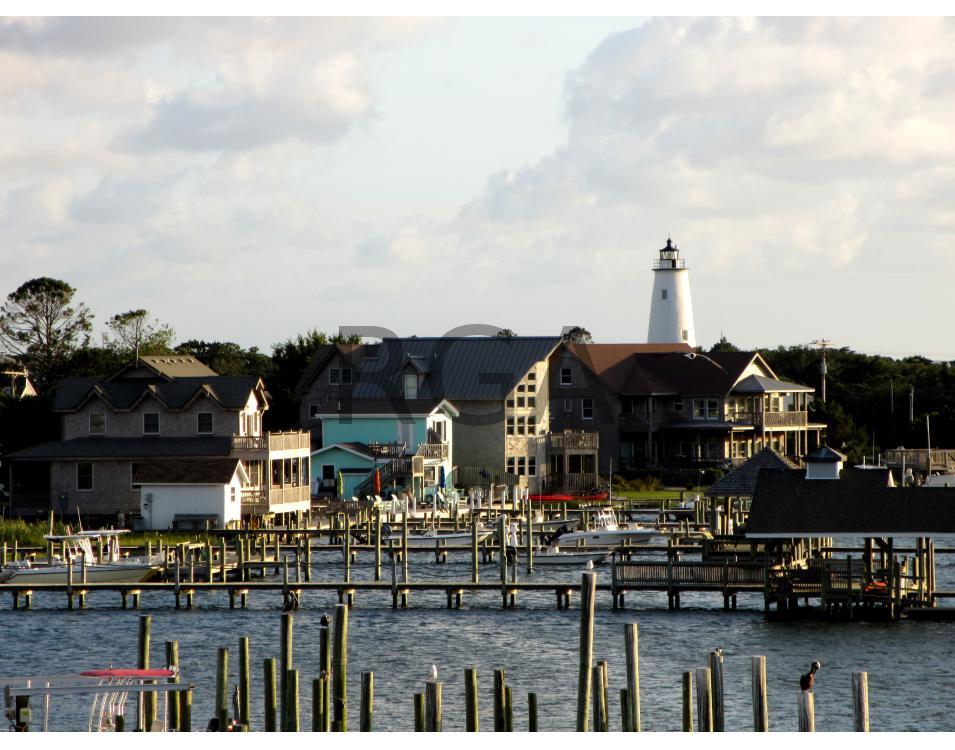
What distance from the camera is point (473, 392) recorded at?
99.8m

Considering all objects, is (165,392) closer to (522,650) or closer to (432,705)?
(522,650)

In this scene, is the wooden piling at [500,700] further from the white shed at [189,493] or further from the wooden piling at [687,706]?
the white shed at [189,493]

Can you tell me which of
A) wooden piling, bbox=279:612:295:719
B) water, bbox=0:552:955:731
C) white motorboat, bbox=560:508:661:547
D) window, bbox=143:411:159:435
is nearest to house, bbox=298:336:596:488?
window, bbox=143:411:159:435

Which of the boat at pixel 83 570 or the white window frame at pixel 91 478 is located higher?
the white window frame at pixel 91 478

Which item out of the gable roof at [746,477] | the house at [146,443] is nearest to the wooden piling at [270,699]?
the gable roof at [746,477]

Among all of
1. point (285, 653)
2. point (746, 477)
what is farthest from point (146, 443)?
point (285, 653)

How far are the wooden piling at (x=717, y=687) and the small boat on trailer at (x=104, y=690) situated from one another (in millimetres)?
9189

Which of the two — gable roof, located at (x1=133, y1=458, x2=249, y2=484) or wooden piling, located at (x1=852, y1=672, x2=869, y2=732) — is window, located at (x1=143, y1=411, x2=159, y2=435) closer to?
gable roof, located at (x1=133, y1=458, x2=249, y2=484)

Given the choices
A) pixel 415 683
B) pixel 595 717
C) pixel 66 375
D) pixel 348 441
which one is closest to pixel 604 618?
pixel 415 683

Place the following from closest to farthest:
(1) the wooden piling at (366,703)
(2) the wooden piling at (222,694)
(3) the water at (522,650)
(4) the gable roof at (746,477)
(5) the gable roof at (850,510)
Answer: (2) the wooden piling at (222,694)
(1) the wooden piling at (366,703)
(3) the water at (522,650)
(5) the gable roof at (850,510)
(4) the gable roof at (746,477)

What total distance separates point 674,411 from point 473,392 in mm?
13965

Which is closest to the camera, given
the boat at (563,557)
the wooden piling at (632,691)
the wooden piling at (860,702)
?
the wooden piling at (860,702)

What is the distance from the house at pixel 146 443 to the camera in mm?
76250

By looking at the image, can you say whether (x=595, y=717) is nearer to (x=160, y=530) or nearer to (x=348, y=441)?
(x=160, y=530)
